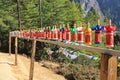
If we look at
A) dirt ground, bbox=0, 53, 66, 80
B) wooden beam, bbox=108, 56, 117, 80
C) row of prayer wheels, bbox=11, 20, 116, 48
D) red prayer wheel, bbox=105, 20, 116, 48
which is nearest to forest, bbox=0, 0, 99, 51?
dirt ground, bbox=0, 53, 66, 80

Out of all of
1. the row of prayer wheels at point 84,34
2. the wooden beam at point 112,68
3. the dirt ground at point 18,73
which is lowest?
the dirt ground at point 18,73

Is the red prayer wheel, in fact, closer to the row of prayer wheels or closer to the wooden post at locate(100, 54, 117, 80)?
the row of prayer wheels

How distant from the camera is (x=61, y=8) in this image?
56375 mm

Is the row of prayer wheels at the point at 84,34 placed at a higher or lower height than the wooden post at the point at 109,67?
higher

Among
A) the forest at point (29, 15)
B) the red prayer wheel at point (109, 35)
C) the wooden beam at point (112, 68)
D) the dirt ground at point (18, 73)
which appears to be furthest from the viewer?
the forest at point (29, 15)

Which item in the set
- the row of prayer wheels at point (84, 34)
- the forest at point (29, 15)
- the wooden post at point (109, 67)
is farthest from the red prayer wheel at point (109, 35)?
the forest at point (29, 15)

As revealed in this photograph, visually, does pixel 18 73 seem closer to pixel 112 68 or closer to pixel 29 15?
pixel 112 68

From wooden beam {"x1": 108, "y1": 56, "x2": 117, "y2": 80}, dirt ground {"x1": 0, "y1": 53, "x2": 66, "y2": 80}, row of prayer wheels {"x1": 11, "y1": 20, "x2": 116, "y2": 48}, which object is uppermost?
row of prayer wheels {"x1": 11, "y1": 20, "x2": 116, "y2": 48}

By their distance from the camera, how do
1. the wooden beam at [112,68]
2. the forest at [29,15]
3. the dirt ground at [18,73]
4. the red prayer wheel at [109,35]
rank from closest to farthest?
the wooden beam at [112,68] → the red prayer wheel at [109,35] → the dirt ground at [18,73] → the forest at [29,15]

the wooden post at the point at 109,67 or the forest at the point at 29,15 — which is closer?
the wooden post at the point at 109,67

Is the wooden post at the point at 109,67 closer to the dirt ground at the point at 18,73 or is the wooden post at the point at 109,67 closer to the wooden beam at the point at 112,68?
the wooden beam at the point at 112,68

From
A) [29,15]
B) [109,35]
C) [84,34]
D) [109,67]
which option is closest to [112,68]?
[109,67]

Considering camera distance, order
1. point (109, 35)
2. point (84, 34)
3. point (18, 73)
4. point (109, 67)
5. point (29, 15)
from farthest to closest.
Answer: point (29, 15) < point (18, 73) < point (84, 34) < point (109, 35) < point (109, 67)

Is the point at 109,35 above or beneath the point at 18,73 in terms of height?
above
